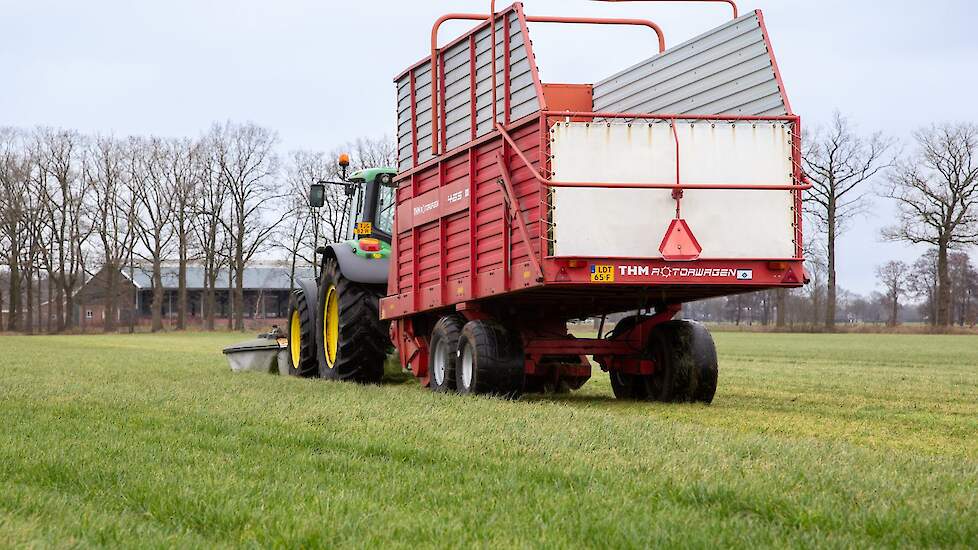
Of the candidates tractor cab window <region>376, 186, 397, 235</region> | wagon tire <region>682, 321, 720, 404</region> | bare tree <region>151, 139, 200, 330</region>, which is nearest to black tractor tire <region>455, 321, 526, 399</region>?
wagon tire <region>682, 321, 720, 404</region>

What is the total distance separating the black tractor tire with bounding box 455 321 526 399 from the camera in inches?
419

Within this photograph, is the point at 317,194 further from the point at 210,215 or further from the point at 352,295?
the point at 210,215

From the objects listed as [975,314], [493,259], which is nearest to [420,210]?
[493,259]

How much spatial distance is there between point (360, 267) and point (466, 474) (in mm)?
8634

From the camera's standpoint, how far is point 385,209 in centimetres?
1480

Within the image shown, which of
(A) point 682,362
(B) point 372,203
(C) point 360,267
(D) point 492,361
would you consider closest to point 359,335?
(C) point 360,267

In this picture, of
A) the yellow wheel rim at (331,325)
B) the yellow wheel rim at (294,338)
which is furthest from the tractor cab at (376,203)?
the yellow wheel rim at (294,338)

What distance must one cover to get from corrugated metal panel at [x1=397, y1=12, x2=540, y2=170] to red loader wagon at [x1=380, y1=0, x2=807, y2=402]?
2 centimetres

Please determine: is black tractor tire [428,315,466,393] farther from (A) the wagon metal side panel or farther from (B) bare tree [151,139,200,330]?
(B) bare tree [151,139,200,330]

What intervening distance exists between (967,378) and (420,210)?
29.0 feet

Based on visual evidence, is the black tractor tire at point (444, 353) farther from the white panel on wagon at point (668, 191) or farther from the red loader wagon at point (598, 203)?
the white panel on wagon at point (668, 191)

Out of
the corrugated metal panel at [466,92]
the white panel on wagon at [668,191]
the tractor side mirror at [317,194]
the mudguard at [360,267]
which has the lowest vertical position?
the mudguard at [360,267]

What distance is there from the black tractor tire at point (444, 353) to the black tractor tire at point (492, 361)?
0.31 meters

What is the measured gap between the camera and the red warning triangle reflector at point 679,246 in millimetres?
9812
